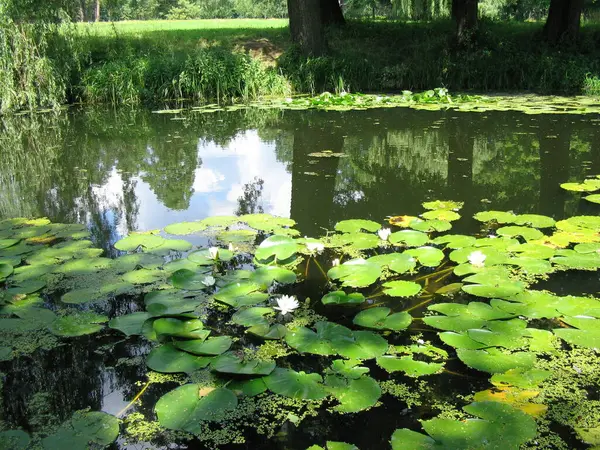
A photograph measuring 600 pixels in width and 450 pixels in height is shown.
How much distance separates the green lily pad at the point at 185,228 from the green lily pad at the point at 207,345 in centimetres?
139

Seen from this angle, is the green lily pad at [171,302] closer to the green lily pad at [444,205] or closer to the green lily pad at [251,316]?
the green lily pad at [251,316]

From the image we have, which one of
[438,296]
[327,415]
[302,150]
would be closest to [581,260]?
[438,296]

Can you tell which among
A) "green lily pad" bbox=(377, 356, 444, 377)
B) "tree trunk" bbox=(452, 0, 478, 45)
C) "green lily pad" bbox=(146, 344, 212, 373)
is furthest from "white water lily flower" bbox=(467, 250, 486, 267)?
"tree trunk" bbox=(452, 0, 478, 45)

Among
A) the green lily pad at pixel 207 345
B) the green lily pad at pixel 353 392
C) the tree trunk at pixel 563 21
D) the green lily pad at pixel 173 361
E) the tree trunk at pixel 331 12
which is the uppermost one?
the tree trunk at pixel 331 12

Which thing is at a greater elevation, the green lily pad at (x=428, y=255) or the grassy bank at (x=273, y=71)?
the grassy bank at (x=273, y=71)

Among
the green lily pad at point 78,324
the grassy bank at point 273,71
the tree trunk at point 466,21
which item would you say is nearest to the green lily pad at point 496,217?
the green lily pad at point 78,324

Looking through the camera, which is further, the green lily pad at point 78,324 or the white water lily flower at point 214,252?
the white water lily flower at point 214,252

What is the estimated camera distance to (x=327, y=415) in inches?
67.1

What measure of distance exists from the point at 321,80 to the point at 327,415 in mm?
9750

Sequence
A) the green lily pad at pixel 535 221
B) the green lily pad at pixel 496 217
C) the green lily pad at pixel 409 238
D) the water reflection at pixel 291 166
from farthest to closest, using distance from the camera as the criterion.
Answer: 1. the water reflection at pixel 291 166
2. the green lily pad at pixel 496 217
3. the green lily pad at pixel 535 221
4. the green lily pad at pixel 409 238

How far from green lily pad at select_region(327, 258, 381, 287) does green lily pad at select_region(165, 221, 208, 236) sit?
3.69 ft

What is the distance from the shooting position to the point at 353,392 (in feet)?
5.76

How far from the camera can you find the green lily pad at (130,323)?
86.0 inches

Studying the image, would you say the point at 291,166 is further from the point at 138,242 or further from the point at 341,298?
the point at 341,298
